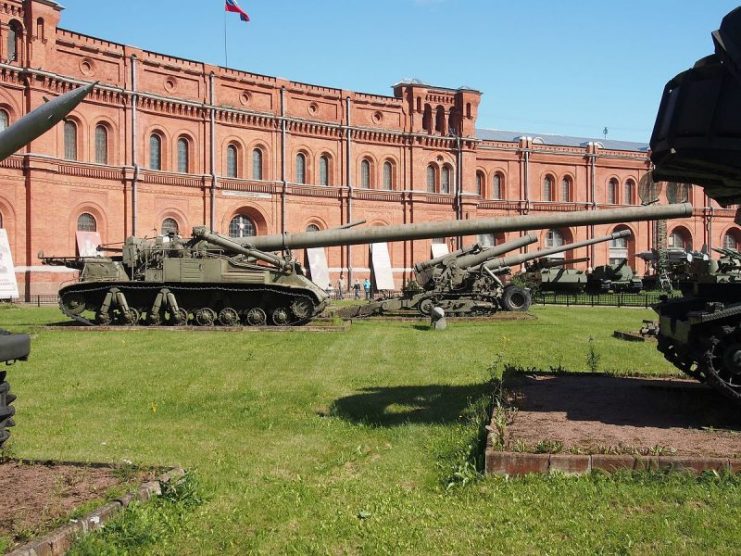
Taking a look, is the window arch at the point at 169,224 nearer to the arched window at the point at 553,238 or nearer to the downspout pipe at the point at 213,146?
the downspout pipe at the point at 213,146

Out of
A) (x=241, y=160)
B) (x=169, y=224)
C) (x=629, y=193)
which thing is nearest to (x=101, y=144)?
(x=169, y=224)

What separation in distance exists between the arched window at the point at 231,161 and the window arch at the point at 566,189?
1026 inches

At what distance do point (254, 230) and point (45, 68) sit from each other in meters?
13.5

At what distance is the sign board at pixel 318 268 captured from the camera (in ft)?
137

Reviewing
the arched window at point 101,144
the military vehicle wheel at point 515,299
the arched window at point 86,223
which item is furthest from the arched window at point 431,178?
the military vehicle wheel at point 515,299

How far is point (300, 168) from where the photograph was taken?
43.7 meters

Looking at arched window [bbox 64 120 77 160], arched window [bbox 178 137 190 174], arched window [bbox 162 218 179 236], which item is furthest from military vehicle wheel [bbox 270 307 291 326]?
arched window [bbox 178 137 190 174]

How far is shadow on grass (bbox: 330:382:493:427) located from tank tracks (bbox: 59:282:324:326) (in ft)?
29.5

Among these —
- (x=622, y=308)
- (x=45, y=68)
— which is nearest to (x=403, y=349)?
(x=622, y=308)

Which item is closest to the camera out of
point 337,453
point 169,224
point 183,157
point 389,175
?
point 337,453

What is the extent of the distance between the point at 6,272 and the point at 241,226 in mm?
14048

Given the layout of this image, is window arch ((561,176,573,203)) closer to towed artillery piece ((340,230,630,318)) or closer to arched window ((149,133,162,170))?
arched window ((149,133,162,170))

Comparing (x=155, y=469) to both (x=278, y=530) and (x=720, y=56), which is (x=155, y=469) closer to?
(x=278, y=530)

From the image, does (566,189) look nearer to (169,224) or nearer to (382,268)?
(382,268)
